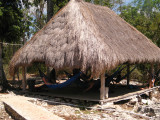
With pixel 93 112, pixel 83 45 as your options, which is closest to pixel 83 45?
pixel 83 45

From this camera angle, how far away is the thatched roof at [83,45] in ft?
17.8

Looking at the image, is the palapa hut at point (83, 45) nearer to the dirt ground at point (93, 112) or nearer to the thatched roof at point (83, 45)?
the thatched roof at point (83, 45)

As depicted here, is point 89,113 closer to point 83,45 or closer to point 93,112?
point 93,112

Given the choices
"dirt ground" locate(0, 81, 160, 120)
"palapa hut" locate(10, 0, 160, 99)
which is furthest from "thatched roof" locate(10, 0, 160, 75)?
"dirt ground" locate(0, 81, 160, 120)

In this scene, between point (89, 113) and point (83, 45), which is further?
point (83, 45)

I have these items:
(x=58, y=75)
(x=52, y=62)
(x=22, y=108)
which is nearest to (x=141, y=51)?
(x=52, y=62)

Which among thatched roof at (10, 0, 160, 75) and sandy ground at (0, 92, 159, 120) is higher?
thatched roof at (10, 0, 160, 75)

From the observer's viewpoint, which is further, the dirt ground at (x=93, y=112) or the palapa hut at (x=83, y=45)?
the palapa hut at (x=83, y=45)

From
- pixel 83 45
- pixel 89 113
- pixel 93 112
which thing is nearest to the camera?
pixel 89 113

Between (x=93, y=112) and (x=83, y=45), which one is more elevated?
(x=83, y=45)

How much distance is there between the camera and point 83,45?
5.55 metres

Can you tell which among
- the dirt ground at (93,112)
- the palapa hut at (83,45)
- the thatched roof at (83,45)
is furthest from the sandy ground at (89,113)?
the thatched roof at (83,45)

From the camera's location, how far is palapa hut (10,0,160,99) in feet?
17.8

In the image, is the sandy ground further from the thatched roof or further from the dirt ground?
the thatched roof
